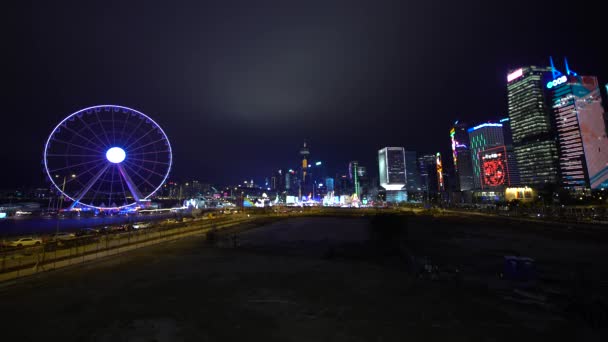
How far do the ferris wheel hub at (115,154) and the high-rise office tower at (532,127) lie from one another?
665ft

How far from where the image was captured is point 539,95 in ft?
568

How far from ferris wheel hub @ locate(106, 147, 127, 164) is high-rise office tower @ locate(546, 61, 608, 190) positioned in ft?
598

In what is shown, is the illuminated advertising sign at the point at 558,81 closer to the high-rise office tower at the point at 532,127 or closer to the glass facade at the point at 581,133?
the glass facade at the point at 581,133

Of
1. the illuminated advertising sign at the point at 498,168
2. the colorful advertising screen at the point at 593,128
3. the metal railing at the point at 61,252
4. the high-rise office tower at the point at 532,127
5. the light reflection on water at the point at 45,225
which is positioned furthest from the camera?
the illuminated advertising sign at the point at 498,168

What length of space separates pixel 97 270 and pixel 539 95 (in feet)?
761

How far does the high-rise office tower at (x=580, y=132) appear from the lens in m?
128

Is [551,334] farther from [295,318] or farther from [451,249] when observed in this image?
[451,249]

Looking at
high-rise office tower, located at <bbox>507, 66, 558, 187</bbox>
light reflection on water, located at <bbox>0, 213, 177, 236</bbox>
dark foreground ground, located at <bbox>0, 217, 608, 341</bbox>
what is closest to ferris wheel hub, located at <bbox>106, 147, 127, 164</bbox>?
light reflection on water, located at <bbox>0, 213, 177, 236</bbox>

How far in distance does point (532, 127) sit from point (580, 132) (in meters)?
46.5

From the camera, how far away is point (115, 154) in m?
45.7

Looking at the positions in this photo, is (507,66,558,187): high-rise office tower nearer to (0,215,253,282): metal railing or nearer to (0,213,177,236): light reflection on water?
(0,215,253,282): metal railing

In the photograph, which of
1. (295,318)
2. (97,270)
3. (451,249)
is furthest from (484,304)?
(97,270)

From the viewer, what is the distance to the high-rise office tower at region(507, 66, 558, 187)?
162 metres

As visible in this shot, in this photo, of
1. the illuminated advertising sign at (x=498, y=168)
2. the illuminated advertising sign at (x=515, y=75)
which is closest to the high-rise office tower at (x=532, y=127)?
the illuminated advertising sign at (x=515, y=75)
